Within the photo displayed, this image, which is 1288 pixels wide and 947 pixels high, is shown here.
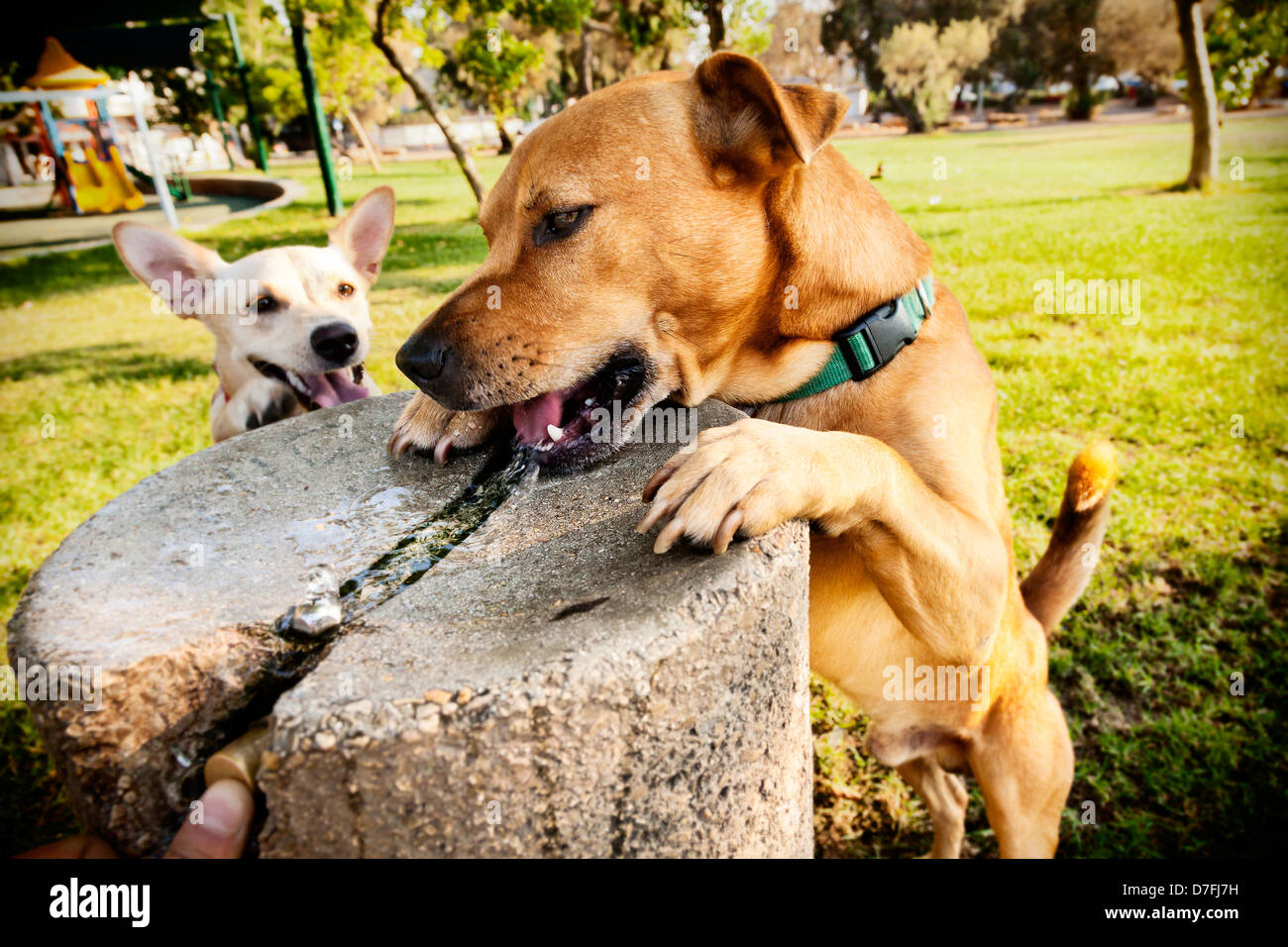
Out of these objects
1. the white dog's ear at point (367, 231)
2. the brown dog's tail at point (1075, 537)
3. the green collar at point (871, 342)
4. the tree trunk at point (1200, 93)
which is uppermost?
the tree trunk at point (1200, 93)

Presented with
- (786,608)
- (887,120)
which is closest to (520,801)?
(786,608)

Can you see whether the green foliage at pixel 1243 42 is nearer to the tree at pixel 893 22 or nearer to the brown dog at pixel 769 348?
the tree at pixel 893 22

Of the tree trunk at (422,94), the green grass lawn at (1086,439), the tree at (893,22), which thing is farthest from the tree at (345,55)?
the tree at (893,22)

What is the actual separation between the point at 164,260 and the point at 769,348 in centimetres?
292

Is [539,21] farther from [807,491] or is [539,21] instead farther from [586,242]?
[807,491]

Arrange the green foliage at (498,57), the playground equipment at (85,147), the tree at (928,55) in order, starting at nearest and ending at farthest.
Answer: the green foliage at (498,57), the playground equipment at (85,147), the tree at (928,55)

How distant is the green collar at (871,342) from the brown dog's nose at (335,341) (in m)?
2.09

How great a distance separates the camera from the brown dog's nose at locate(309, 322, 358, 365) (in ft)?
11.0

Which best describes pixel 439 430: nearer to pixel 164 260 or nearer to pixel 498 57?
pixel 164 260

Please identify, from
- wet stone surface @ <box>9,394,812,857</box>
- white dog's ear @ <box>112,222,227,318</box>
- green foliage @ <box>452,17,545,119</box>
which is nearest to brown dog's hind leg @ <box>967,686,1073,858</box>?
wet stone surface @ <box>9,394,812,857</box>

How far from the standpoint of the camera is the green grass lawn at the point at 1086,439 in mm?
3049

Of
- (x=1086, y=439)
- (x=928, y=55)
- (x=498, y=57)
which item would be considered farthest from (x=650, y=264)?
(x=928, y=55)
